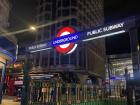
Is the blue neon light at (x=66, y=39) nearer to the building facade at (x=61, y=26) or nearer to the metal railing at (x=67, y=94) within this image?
the metal railing at (x=67, y=94)

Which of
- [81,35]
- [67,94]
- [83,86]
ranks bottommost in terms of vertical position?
[67,94]

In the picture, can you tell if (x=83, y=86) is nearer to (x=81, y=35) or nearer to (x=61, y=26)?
(x=81, y=35)

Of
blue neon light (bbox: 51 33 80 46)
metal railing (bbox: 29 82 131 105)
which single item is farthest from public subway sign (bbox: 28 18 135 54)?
metal railing (bbox: 29 82 131 105)

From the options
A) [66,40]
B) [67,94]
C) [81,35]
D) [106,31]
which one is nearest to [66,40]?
[66,40]

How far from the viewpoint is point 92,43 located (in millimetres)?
63875

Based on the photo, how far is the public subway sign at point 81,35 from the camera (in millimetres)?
8087

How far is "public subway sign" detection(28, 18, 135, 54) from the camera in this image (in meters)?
8.09

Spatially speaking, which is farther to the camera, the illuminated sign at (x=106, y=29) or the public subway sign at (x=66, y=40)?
the public subway sign at (x=66, y=40)

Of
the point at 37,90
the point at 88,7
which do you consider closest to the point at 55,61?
the point at 88,7

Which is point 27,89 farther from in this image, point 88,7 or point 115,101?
point 88,7

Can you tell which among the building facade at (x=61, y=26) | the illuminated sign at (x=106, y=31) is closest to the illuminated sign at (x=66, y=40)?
the illuminated sign at (x=106, y=31)

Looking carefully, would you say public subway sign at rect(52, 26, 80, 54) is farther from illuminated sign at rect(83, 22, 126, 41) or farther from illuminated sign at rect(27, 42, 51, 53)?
illuminated sign at rect(83, 22, 126, 41)

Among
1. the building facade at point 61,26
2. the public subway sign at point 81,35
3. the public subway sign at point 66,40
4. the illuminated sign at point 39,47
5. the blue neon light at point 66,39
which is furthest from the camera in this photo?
the building facade at point 61,26

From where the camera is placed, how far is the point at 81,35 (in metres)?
9.34
